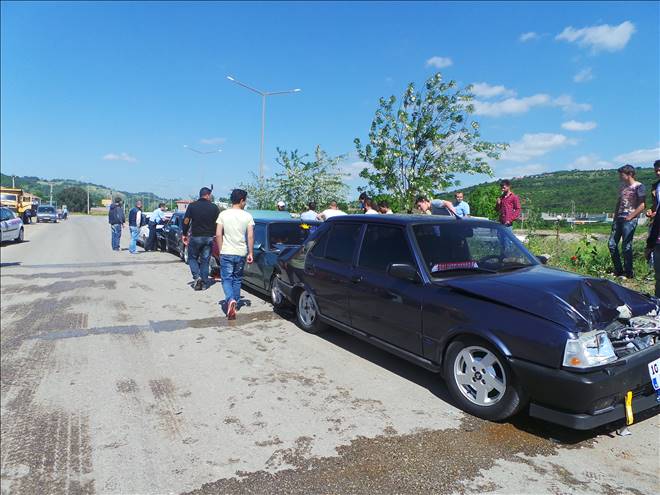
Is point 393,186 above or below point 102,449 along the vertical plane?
above

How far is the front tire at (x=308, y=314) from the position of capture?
5.64 meters

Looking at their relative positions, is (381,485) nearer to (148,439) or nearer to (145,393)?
(148,439)

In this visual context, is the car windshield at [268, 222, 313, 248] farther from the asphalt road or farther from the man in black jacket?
the man in black jacket

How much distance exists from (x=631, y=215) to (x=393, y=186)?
566cm

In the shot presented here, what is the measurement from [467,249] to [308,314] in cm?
235

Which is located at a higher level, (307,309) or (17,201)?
(17,201)

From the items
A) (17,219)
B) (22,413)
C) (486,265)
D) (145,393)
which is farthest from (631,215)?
(17,219)

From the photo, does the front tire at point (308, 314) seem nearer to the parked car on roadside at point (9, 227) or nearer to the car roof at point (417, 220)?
the car roof at point (417, 220)

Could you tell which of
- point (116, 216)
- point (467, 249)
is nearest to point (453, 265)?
point (467, 249)

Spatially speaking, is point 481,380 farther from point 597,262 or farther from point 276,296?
point 597,262

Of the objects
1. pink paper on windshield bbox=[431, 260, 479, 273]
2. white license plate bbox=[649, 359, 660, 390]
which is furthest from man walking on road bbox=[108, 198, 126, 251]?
white license plate bbox=[649, 359, 660, 390]

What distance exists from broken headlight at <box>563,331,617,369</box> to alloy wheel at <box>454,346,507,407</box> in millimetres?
505

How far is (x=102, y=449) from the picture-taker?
2.98m

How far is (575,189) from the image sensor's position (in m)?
63.2
